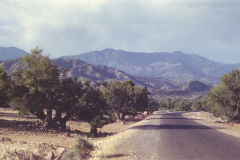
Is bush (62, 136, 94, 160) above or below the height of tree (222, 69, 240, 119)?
below

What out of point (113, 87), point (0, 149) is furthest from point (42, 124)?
point (113, 87)

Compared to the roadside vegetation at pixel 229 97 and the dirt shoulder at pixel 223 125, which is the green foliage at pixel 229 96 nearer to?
the roadside vegetation at pixel 229 97

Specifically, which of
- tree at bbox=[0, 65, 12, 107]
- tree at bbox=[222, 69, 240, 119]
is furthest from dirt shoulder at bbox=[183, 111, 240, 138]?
tree at bbox=[0, 65, 12, 107]

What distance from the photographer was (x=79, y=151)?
15086mm

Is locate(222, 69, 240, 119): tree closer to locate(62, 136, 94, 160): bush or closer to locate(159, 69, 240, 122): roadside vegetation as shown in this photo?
locate(159, 69, 240, 122): roadside vegetation

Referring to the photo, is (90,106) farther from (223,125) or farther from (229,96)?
(229,96)

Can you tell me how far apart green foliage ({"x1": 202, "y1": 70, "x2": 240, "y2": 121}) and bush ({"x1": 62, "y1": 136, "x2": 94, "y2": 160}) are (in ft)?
119

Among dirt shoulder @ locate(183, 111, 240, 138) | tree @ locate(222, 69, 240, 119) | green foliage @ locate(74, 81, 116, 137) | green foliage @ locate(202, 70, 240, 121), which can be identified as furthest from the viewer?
green foliage @ locate(202, 70, 240, 121)

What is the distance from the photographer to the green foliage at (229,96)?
4669 centimetres

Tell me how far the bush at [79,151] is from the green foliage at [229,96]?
36.2 m

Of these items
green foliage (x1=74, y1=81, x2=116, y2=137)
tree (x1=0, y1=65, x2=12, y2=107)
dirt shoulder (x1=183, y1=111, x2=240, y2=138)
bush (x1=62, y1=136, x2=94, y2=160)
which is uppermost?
tree (x1=0, y1=65, x2=12, y2=107)

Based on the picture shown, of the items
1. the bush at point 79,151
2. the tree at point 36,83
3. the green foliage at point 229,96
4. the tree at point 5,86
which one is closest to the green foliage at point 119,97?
the green foliage at point 229,96

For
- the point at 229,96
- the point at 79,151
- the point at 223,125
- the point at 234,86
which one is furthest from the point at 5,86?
the point at 234,86

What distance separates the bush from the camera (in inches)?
582
